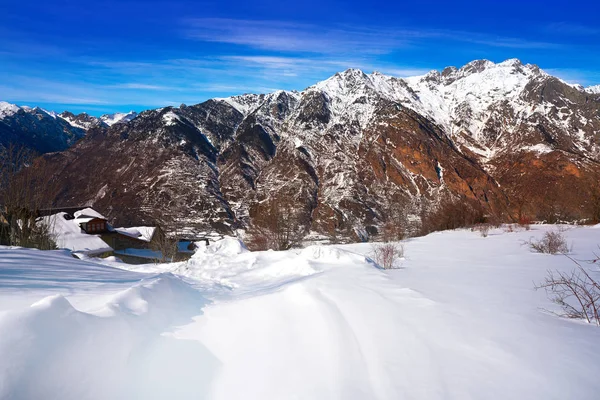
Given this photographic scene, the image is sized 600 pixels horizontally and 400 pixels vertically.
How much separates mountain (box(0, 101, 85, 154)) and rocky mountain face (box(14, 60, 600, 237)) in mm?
37331

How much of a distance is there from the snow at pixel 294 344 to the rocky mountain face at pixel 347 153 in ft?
222

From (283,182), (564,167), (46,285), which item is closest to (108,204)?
(283,182)

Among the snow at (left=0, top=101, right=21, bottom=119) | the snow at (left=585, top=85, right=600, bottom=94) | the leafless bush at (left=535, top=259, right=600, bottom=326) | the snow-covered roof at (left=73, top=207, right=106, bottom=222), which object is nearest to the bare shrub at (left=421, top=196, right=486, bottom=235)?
the leafless bush at (left=535, top=259, right=600, bottom=326)

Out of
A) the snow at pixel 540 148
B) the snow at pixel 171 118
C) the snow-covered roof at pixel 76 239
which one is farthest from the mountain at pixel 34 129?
the snow at pixel 540 148

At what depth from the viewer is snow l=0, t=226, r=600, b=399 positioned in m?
1.76

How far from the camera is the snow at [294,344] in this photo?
1.76 m

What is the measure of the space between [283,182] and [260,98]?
242ft

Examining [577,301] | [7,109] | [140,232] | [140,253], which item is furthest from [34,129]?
[577,301]

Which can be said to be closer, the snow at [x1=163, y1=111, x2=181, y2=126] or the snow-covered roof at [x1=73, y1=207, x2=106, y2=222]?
the snow-covered roof at [x1=73, y1=207, x2=106, y2=222]

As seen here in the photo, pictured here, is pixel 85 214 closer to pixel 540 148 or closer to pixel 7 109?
pixel 540 148

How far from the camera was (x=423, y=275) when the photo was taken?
5.11 metres

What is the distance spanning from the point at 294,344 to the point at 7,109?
216m

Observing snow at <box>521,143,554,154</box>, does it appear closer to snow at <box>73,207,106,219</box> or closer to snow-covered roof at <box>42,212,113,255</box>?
snow at <box>73,207,106,219</box>

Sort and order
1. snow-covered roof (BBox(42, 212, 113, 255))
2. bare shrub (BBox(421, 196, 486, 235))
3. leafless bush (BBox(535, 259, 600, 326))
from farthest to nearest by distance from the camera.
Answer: snow-covered roof (BBox(42, 212, 113, 255)) < bare shrub (BBox(421, 196, 486, 235)) < leafless bush (BBox(535, 259, 600, 326))
